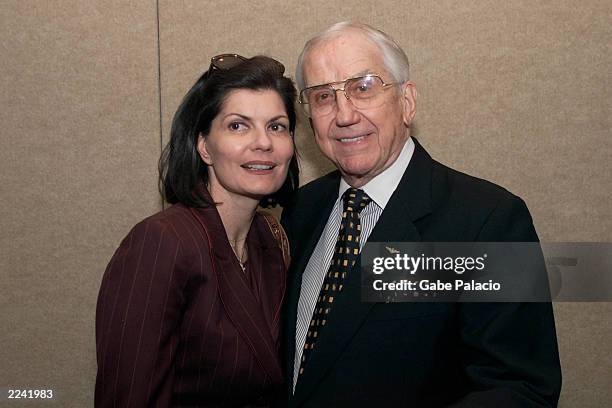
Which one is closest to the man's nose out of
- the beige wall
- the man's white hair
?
the man's white hair

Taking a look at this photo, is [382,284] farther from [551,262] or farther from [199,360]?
[551,262]

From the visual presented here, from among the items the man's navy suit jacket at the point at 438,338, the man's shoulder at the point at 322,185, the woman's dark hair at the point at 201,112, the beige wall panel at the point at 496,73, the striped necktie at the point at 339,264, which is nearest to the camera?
the man's navy suit jacket at the point at 438,338

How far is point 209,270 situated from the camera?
154 centimetres

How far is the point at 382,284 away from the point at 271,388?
428 millimetres

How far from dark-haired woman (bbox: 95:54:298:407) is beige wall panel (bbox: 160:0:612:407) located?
613 millimetres

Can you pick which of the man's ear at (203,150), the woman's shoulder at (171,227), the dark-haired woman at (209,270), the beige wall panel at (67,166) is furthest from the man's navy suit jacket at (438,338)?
the beige wall panel at (67,166)

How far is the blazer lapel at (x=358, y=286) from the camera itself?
1469 millimetres

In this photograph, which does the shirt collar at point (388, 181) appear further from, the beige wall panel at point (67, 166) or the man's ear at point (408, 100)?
the beige wall panel at point (67, 166)

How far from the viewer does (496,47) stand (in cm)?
227

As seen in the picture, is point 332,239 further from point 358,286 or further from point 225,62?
point 225,62

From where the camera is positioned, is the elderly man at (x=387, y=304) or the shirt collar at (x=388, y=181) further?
the shirt collar at (x=388, y=181)

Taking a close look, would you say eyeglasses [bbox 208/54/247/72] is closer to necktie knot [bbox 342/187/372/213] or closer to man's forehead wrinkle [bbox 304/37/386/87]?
man's forehead wrinkle [bbox 304/37/386/87]

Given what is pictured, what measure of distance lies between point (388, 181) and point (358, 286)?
312 mm

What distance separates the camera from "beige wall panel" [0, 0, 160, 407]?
233 centimetres
